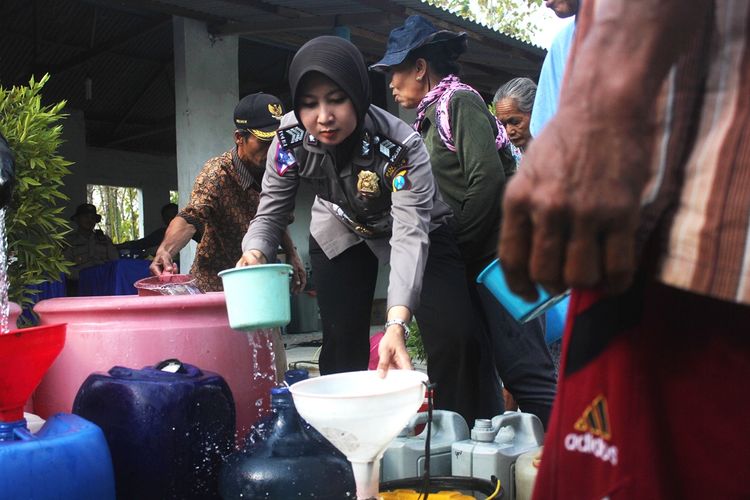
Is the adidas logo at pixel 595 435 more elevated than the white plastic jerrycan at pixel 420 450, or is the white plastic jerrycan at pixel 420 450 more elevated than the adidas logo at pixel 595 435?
the adidas logo at pixel 595 435

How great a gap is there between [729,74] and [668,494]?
1.56 ft

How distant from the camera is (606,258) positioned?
90 centimetres

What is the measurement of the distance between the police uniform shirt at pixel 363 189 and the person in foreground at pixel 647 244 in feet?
5.88

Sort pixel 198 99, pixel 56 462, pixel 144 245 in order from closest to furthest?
pixel 56 462 < pixel 198 99 < pixel 144 245

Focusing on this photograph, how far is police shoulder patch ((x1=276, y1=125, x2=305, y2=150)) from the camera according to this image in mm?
3123

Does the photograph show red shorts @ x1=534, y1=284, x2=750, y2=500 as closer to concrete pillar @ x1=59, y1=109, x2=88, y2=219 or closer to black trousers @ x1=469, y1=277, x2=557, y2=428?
black trousers @ x1=469, y1=277, x2=557, y2=428

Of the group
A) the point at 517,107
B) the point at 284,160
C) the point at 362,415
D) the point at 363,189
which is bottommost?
the point at 362,415

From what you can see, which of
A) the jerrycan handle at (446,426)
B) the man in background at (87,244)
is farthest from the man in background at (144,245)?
the jerrycan handle at (446,426)

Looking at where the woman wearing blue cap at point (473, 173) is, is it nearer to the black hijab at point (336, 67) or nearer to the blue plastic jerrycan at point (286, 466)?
the black hijab at point (336, 67)

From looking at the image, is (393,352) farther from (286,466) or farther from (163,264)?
(163,264)

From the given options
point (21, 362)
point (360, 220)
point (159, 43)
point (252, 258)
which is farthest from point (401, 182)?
point (159, 43)

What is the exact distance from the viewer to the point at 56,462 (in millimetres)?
2248

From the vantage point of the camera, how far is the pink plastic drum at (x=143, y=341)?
281 centimetres

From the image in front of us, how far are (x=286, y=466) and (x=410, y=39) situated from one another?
2.10 metres
